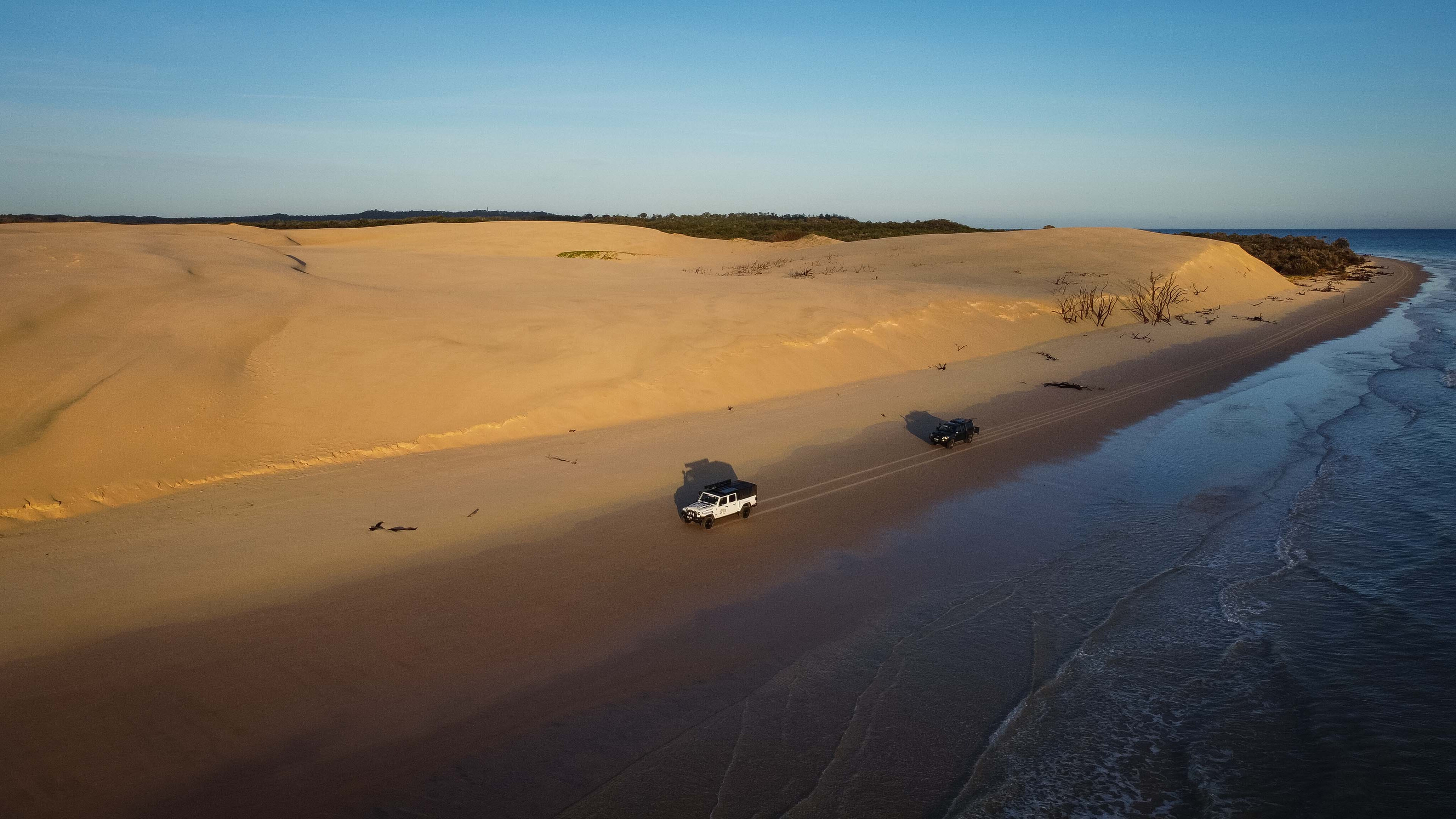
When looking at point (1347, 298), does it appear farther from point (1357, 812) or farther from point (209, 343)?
point (209, 343)

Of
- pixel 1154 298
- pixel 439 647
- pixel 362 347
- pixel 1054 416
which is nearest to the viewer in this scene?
pixel 439 647

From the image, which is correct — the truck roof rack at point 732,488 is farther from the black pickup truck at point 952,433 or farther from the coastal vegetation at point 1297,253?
the coastal vegetation at point 1297,253

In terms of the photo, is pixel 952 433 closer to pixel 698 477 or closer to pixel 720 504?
pixel 698 477

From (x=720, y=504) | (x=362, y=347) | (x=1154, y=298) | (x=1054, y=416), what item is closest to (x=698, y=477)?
(x=720, y=504)

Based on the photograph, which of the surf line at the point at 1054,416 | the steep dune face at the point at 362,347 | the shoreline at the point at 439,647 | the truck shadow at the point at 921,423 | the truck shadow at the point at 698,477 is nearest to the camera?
the shoreline at the point at 439,647

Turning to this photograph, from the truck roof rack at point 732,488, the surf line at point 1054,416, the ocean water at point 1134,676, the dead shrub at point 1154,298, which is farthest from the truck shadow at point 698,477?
the dead shrub at point 1154,298

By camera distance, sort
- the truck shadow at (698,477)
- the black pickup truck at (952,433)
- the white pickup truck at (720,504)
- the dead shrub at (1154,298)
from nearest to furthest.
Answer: the white pickup truck at (720,504) → the truck shadow at (698,477) → the black pickup truck at (952,433) → the dead shrub at (1154,298)

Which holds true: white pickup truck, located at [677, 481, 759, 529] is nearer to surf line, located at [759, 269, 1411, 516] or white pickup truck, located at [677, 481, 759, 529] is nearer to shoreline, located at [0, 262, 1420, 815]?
shoreline, located at [0, 262, 1420, 815]
